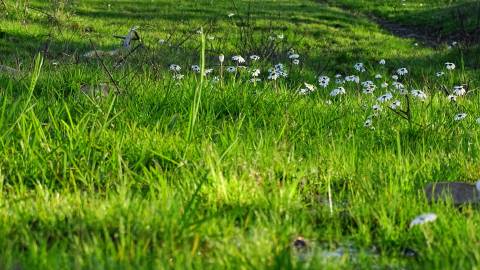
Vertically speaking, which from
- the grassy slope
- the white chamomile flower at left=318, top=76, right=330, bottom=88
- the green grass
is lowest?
the grassy slope

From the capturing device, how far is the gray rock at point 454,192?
3.04 meters

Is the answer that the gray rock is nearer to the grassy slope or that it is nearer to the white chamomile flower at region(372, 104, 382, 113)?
the white chamomile flower at region(372, 104, 382, 113)

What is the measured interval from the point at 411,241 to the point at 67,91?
14.3 ft

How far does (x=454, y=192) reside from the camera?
123 inches

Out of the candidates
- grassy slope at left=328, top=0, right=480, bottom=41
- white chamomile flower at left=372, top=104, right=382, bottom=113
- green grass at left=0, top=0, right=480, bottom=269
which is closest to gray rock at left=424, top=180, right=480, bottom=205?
green grass at left=0, top=0, right=480, bottom=269

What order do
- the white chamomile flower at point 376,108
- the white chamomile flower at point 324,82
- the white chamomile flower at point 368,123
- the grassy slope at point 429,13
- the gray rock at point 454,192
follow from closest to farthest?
1. the gray rock at point 454,192
2. the white chamomile flower at point 368,123
3. the white chamomile flower at point 376,108
4. the white chamomile flower at point 324,82
5. the grassy slope at point 429,13

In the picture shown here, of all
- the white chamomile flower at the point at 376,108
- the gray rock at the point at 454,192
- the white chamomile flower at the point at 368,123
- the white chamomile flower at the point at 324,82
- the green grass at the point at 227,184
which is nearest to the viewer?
the green grass at the point at 227,184

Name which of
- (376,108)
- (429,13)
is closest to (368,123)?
(376,108)

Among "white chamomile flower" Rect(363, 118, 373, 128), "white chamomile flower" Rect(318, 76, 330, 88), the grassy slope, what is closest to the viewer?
"white chamomile flower" Rect(363, 118, 373, 128)

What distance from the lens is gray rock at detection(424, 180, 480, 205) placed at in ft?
9.96

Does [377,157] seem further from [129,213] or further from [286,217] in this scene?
[129,213]

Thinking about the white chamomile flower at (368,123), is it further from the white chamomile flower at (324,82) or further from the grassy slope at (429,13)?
the grassy slope at (429,13)

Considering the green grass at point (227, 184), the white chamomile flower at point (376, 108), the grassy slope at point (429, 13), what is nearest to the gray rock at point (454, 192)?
the green grass at point (227, 184)

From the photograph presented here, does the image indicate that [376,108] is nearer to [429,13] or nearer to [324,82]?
[324,82]
